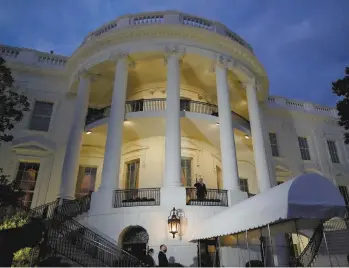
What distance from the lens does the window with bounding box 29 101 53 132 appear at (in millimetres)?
16328

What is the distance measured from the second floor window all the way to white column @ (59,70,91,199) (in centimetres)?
1782

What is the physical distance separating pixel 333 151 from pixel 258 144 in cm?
1017

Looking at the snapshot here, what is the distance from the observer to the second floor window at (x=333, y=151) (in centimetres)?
2142

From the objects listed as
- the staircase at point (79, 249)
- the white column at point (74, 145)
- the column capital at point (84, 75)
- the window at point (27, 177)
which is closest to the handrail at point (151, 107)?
the white column at point (74, 145)

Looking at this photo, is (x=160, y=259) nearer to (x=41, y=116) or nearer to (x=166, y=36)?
(x=166, y=36)

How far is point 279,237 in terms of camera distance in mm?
12438

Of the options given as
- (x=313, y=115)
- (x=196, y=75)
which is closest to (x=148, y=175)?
(x=196, y=75)

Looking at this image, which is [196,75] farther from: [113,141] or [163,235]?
[163,235]

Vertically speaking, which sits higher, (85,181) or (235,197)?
(85,181)

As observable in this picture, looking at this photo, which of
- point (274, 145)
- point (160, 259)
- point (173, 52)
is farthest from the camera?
point (274, 145)

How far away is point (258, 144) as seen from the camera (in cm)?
1510

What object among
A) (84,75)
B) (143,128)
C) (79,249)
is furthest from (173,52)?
(79,249)

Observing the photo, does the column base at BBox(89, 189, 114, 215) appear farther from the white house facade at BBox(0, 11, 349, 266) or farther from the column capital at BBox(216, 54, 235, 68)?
the column capital at BBox(216, 54, 235, 68)

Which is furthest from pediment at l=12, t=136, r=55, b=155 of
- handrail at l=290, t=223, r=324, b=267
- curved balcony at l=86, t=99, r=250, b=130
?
handrail at l=290, t=223, r=324, b=267
